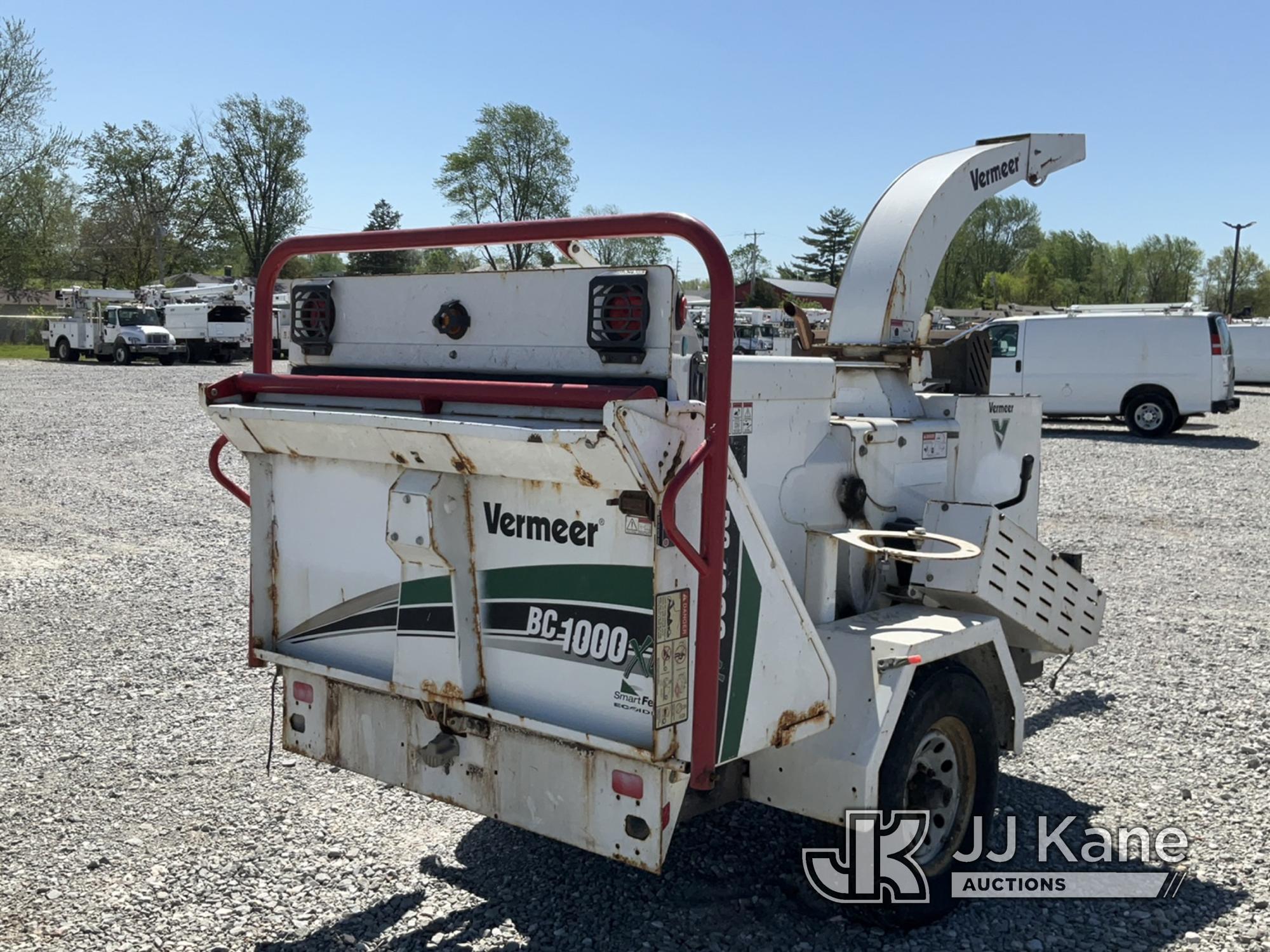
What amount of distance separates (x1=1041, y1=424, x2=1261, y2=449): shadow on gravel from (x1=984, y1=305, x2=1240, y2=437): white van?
316 millimetres

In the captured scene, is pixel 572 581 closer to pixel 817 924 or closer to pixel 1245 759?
pixel 817 924

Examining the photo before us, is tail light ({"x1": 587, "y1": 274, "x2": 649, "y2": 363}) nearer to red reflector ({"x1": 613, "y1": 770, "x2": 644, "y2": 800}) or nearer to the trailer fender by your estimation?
red reflector ({"x1": 613, "y1": 770, "x2": 644, "y2": 800})

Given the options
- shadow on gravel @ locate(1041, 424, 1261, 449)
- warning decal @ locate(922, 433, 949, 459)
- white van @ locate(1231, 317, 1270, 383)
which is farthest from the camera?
white van @ locate(1231, 317, 1270, 383)

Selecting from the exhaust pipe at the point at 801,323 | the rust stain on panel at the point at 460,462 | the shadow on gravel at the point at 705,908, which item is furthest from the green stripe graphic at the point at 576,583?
the exhaust pipe at the point at 801,323

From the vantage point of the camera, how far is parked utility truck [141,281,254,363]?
3881cm

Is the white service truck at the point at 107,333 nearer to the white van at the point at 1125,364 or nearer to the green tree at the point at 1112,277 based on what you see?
the white van at the point at 1125,364

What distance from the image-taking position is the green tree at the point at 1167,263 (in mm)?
80688

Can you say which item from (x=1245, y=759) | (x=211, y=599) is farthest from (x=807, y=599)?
(x=211, y=599)

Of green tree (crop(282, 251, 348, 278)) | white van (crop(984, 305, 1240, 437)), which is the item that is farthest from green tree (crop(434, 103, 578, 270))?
white van (crop(984, 305, 1240, 437))

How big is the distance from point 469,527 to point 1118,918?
2710mm

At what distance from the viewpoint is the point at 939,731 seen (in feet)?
13.4

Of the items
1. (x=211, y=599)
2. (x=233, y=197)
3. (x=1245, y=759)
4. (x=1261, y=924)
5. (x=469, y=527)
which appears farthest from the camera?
(x=233, y=197)

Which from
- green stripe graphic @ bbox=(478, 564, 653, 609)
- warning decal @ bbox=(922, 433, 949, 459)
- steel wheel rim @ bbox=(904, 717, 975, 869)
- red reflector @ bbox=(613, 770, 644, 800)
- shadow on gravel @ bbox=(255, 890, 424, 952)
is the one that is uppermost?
warning decal @ bbox=(922, 433, 949, 459)
